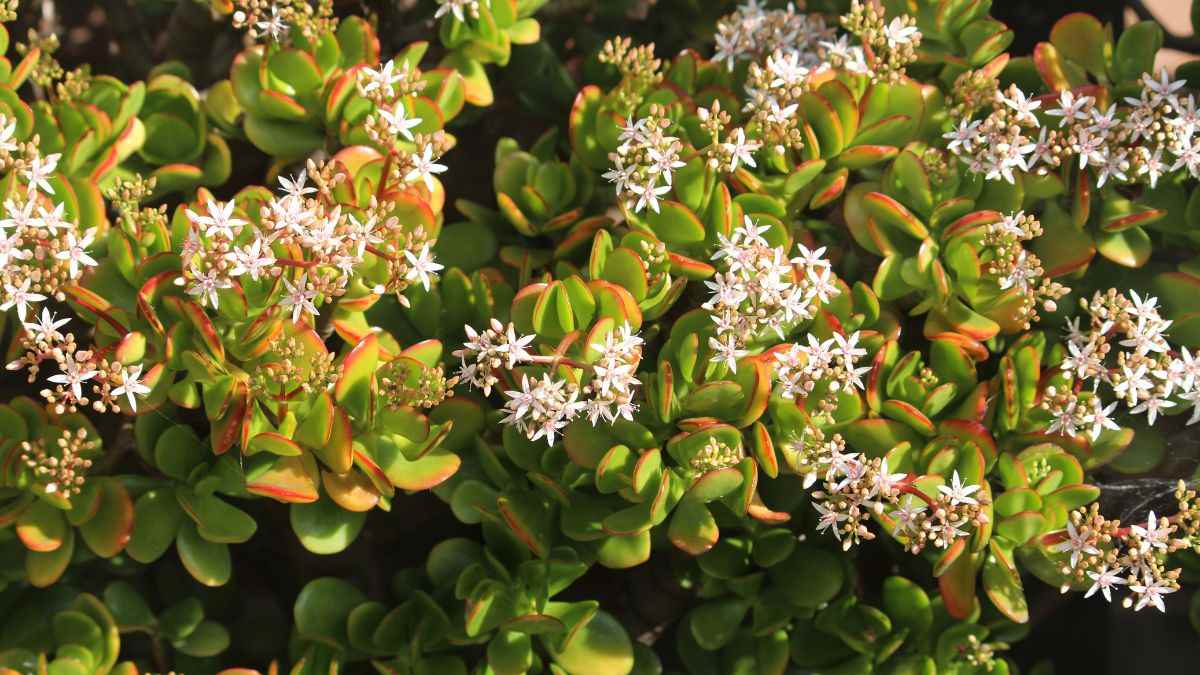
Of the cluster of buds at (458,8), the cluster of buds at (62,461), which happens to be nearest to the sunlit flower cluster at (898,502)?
the cluster of buds at (458,8)

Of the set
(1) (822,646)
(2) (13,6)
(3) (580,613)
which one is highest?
(2) (13,6)

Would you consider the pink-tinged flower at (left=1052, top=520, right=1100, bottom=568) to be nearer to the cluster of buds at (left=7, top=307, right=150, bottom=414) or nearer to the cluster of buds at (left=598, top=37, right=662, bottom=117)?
the cluster of buds at (left=598, top=37, right=662, bottom=117)

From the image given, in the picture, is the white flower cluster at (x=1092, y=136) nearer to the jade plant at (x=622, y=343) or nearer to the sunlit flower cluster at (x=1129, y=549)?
the jade plant at (x=622, y=343)

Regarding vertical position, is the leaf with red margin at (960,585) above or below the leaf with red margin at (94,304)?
below

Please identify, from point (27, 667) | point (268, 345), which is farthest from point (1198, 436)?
point (27, 667)

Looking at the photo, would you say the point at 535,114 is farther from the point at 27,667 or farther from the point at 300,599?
the point at 27,667
